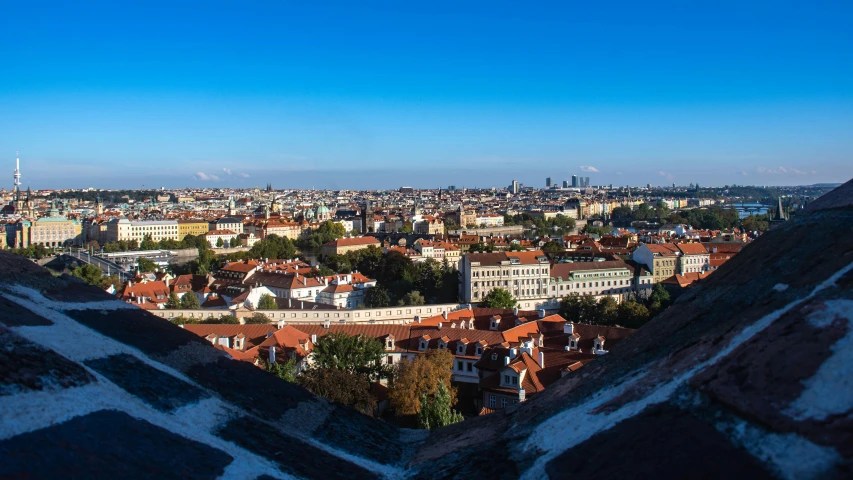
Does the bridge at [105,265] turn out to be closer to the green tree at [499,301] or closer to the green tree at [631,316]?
the green tree at [499,301]

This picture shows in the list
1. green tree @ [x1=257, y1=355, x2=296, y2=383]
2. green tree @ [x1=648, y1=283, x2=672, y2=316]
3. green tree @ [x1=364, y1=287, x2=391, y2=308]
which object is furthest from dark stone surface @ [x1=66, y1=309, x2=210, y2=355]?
green tree @ [x1=648, y1=283, x2=672, y2=316]

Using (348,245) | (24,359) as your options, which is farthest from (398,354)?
(348,245)

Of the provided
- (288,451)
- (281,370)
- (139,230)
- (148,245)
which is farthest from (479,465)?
(139,230)

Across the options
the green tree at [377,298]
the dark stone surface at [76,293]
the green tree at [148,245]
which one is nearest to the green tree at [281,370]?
the dark stone surface at [76,293]

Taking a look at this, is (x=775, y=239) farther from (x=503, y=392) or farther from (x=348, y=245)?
(x=348, y=245)

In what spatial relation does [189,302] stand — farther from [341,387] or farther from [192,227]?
[192,227]

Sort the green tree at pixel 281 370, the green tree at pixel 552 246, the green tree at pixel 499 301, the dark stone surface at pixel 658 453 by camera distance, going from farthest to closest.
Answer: the green tree at pixel 552 246, the green tree at pixel 499 301, the green tree at pixel 281 370, the dark stone surface at pixel 658 453

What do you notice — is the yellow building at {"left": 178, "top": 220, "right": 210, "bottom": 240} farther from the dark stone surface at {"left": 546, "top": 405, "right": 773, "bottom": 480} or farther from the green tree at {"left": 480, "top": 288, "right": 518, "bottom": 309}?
the dark stone surface at {"left": 546, "top": 405, "right": 773, "bottom": 480}

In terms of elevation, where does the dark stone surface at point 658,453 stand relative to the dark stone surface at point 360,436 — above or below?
above
